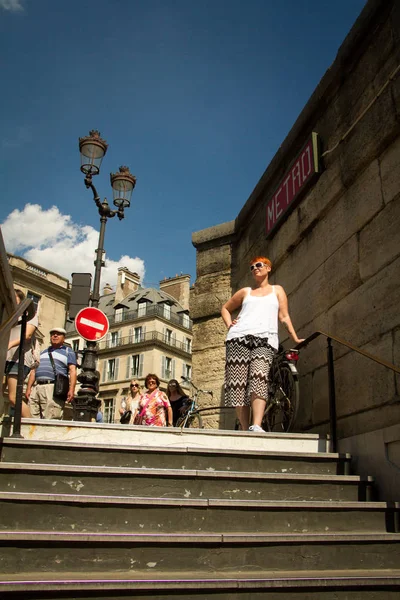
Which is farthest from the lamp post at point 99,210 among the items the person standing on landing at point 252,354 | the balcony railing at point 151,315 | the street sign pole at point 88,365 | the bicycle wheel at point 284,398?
the balcony railing at point 151,315

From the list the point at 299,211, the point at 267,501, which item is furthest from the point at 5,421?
the point at 299,211

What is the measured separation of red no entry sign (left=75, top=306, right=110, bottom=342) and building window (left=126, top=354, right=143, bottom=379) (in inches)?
1499

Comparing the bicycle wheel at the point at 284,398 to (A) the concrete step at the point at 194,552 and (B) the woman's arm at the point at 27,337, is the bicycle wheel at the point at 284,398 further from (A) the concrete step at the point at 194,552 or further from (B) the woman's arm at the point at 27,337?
(B) the woman's arm at the point at 27,337

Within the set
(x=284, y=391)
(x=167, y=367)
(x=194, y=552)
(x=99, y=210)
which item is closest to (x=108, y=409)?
(x=167, y=367)

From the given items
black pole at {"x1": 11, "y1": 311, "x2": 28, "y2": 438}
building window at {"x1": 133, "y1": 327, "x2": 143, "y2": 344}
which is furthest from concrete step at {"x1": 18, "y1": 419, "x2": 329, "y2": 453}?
building window at {"x1": 133, "y1": 327, "x2": 143, "y2": 344}

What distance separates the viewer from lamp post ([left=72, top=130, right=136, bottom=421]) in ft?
30.2

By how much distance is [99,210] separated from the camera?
1105 cm

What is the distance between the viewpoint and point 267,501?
3.40 m

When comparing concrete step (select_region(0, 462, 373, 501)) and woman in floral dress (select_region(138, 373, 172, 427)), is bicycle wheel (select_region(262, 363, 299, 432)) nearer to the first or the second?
concrete step (select_region(0, 462, 373, 501))

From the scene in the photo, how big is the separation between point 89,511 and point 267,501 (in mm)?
1088

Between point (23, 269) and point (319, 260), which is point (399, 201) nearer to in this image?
point (319, 260)

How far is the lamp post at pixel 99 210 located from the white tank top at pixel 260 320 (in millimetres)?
4531

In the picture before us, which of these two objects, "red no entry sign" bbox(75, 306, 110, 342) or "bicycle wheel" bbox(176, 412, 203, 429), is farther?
"red no entry sign" bbox(75, 306, 110, 342)

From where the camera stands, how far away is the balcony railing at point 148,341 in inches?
1919
